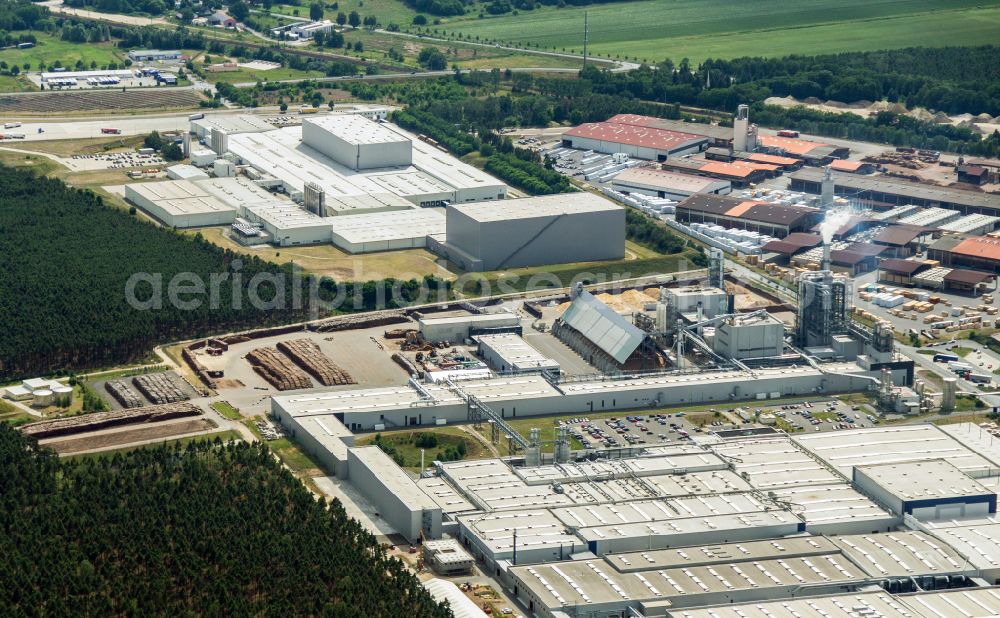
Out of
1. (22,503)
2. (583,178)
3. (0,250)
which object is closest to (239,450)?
(22,503)

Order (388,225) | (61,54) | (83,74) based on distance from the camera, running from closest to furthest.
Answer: (388,225) → (83,74) → (61,54)

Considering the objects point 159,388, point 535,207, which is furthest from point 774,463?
point 535,207

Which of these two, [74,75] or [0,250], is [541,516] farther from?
[74,75]

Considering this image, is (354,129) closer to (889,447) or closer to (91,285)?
(91,285)

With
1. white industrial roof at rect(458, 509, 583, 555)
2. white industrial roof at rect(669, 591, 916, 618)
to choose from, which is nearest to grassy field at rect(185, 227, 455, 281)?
Answer: white industrial roof at rect(458, 509, 583, 555)

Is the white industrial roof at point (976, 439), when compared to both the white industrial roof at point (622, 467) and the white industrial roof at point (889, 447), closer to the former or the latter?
the white industrial roof at point (889, 447)

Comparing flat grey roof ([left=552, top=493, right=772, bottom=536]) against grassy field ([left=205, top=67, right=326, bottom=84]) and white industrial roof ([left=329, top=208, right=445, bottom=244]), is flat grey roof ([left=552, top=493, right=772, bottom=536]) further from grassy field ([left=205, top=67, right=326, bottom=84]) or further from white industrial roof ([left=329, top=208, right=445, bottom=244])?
grassy field ([left=205, top=67, right=326, bottom=84])

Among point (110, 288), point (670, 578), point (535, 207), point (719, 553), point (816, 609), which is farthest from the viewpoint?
point (535, 207)
